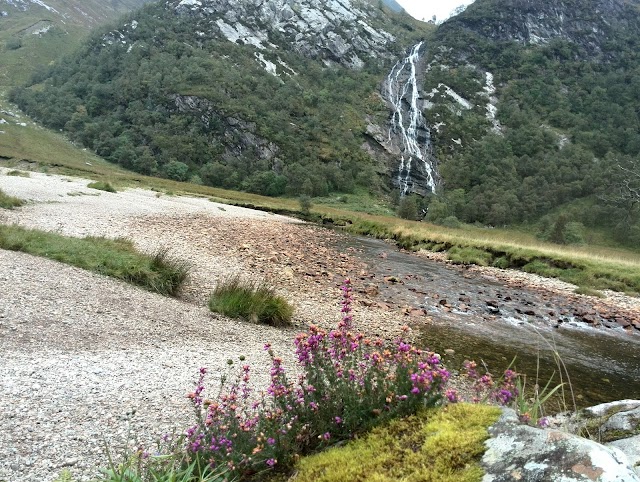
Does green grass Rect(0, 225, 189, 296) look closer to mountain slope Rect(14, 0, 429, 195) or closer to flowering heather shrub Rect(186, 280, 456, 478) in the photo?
flowering heather shrub Rect(186, 280, 456, 478)

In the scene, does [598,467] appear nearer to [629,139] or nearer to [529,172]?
[529,172]

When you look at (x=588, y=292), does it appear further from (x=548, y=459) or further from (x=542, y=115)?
(x=542, y=115)

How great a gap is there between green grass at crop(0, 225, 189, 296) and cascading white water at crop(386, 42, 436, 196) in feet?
351

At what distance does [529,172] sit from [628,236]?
49972 mm

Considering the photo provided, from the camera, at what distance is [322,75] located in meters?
168

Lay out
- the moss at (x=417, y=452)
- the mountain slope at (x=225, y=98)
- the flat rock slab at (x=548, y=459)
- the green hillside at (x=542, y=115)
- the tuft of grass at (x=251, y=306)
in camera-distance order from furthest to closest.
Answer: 1. the mountain slope at (x=225, y=98)
2. the green hillside at (x=542, y=115)
3. the tuft of grass at (x=251, y=306)
4. the moss at (x=417, y=452)
5. the flat rock slab at (x=548, y=459)

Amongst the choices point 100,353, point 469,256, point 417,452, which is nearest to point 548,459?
point 417,452

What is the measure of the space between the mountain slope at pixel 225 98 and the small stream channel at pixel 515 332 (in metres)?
83.7

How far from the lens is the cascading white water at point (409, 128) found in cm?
12062

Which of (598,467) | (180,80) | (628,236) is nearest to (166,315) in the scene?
(598,467)

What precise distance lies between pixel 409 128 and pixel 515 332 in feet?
435

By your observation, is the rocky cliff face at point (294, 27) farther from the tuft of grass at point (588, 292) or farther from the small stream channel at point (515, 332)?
the small stream channel at point (515, 332)

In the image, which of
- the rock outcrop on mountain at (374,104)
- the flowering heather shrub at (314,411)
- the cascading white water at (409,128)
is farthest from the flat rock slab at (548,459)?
the cascading white water at (409,128)

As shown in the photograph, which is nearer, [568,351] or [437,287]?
[568,351]
